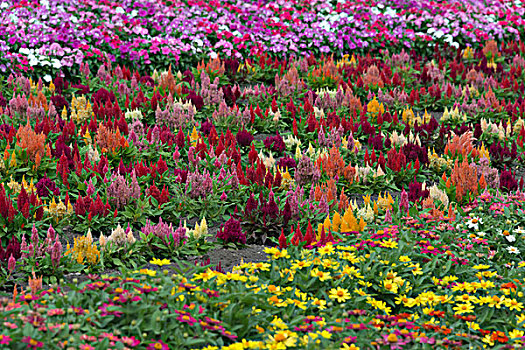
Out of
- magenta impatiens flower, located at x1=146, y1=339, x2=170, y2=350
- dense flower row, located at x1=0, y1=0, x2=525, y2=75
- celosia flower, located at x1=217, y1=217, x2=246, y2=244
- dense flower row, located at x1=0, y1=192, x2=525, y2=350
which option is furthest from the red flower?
dense flower row, located at x1=0, y1=0, x2=525, y2=75

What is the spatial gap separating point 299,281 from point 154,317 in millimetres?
1301

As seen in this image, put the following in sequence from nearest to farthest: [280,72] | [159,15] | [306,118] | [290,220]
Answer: [290,220] < [306,118] < [280,72] < [159,15]

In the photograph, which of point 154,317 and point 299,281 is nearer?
point 154,317

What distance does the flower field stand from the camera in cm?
426

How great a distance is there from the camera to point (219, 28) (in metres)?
12.0

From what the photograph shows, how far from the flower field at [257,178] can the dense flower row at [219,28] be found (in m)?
0.04

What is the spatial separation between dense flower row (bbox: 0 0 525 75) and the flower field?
4 cm

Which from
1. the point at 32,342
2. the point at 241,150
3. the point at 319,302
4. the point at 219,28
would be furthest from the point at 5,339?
the point at 219,28

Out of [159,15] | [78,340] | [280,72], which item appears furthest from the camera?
[159,15]

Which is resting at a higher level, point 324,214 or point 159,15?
point 159,15

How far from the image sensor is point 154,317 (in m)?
3.93

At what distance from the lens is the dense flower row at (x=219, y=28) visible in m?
10.2

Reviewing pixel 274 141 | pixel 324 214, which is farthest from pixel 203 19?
pixel 324 214

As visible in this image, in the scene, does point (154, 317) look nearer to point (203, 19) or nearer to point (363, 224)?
point (363, 224)
